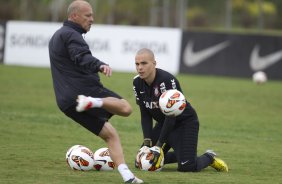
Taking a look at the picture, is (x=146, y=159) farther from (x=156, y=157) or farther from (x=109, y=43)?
(x=109, y=43)

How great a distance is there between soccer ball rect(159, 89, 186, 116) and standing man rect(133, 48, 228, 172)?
0.58ft

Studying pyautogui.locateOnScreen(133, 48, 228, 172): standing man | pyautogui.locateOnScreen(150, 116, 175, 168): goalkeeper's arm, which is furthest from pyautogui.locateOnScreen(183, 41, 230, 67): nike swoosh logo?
pyautogui.locateOnScreen(150, 116, 175, 168): goalkeeper's arm

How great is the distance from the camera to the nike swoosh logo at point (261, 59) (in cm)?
3238

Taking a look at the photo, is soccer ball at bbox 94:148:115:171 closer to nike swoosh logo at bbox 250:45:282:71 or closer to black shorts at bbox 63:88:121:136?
black shorts at bbox 63:88:121:136

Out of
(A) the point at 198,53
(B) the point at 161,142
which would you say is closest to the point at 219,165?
(B) the point at 161,142

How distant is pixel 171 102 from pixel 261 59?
2297 centimetres

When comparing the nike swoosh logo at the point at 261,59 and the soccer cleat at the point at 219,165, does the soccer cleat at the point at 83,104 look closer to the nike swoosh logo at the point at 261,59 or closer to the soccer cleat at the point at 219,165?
the soccer cleat at the point at 219,165

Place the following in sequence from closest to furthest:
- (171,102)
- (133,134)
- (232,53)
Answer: (171,102)
(133,134)
(232,53)

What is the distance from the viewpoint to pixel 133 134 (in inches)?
617

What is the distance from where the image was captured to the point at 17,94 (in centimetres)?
2272

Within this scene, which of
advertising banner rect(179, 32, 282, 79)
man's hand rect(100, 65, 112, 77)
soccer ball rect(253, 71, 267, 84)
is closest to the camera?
man's hand rect(100, 65, 112, 77)

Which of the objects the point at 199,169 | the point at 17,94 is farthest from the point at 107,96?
the point at 17,94

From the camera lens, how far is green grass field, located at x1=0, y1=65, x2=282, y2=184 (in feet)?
33.8

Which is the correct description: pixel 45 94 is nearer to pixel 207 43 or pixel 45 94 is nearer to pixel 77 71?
pixel 207 43
